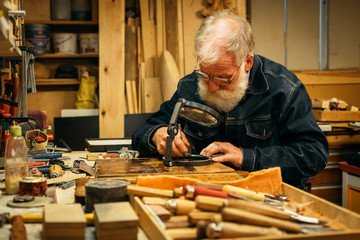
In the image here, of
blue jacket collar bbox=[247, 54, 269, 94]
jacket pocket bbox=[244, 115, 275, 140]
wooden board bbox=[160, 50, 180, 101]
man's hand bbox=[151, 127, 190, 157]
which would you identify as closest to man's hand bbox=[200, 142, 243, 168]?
man's hand bbox=[151, 127, 190, 157]

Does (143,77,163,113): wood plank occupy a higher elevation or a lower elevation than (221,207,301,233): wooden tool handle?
higher

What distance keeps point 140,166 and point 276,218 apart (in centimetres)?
89

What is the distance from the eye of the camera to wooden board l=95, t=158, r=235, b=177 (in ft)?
5.60

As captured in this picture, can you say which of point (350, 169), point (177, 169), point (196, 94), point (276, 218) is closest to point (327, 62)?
point (350, 169)

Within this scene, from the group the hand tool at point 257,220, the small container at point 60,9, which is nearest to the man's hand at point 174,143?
the hand tool at point 257,220

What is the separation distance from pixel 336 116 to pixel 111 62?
2.44 metres

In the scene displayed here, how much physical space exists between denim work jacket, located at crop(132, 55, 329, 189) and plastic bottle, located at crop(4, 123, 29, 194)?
802mm

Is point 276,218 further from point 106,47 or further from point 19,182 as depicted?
point 106,47

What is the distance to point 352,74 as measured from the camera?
5.51m

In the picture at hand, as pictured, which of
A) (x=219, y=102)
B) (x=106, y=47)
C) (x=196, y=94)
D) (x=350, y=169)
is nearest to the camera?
(x=219, y=102)

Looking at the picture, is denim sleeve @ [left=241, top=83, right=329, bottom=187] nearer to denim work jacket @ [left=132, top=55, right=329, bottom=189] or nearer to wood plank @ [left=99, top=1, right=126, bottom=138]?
denim work jacket @ [left=132, top=55, right=329, bottom=189]

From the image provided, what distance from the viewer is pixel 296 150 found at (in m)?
2.08

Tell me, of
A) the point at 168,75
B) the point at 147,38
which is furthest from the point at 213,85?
the point at 147,38

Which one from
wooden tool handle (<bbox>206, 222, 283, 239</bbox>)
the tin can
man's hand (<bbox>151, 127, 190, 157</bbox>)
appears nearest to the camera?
wooden tool handle (<bbox>206, 222, 283, 239</bbox>)
